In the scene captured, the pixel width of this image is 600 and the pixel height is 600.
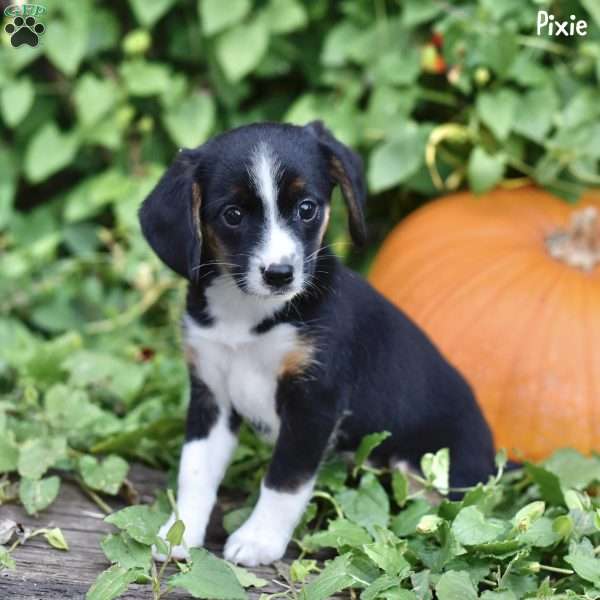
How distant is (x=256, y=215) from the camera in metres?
2.71

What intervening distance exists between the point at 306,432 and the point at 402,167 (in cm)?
205

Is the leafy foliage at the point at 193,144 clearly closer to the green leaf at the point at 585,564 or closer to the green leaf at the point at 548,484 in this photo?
the green leaf at the point at 548,484

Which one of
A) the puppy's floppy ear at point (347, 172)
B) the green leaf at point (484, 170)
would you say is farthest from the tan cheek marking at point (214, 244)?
the green leaf at point (484, 170)

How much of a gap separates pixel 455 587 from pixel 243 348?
2.81ft

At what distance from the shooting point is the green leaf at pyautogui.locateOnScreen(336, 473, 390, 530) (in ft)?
10.1

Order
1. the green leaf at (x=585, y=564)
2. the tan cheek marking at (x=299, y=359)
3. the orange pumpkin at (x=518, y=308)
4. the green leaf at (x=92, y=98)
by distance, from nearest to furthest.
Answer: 1. the green leaf at (x=585, y=564)
2. the tan cheek marking at (x=299, y=359)
3. the orange pumpkin at (x=518, y=308)
4. the green leaf at (x=92, y=98)

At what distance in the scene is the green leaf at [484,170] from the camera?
4477 millimetres

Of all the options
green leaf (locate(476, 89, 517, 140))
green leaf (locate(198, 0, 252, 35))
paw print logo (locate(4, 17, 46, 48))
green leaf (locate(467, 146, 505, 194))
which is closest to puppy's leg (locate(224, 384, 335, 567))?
green leaf (locate(467, 146, 505, 194))

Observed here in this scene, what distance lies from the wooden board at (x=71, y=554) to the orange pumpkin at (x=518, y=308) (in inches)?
48.7

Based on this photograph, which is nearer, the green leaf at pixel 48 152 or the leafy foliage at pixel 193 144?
the leafy foliage at pixel 193 144

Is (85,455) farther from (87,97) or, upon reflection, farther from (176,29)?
(176,29)

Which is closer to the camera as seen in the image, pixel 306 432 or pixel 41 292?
pixel 306 432

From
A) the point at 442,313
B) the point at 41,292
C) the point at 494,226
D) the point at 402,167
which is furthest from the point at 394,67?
the point at 41,292

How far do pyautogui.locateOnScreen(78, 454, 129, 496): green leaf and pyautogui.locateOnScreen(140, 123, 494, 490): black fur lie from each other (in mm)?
325
